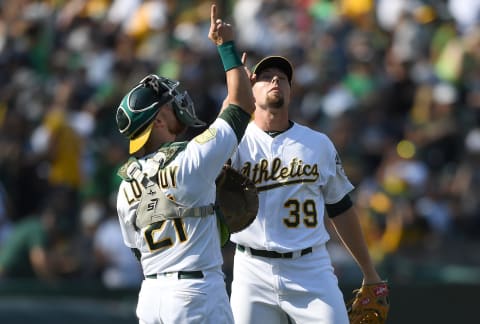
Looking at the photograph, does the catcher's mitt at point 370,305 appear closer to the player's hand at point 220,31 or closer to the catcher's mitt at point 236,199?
the catcher's mitt at point 236,199

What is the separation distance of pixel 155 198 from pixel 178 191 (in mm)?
165

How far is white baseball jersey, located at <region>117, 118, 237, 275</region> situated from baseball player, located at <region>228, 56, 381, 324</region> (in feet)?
2.94

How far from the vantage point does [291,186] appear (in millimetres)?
6328

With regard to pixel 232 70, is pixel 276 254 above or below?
below

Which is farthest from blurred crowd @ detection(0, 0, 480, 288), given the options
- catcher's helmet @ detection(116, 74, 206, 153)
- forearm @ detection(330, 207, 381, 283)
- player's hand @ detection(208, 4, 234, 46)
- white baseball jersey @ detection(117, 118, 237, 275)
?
player's hand @ detection(208, 4, 234, 46)

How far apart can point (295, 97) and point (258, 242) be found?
6.86 m

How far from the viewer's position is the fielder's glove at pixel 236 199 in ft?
19.4

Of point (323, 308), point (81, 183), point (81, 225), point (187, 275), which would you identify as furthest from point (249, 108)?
point (81, 183)

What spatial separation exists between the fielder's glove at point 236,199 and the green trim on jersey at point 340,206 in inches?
27.6

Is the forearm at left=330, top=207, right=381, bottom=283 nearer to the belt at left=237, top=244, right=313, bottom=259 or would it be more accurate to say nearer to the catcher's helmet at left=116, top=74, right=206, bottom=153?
the belt at left=237, top=244, right=313, bottom=259

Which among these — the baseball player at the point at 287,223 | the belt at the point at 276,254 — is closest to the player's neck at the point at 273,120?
the baseball player at the point at 287,223

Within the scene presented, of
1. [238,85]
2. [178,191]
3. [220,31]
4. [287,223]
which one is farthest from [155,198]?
[287,223]

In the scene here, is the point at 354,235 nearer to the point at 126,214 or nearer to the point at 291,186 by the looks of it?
the point at 291,186

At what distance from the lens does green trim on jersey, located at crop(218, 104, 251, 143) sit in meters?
5.34
